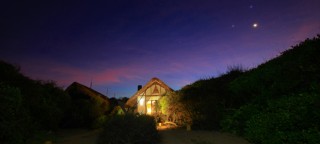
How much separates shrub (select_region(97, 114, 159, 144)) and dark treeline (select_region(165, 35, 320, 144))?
3.91 meters

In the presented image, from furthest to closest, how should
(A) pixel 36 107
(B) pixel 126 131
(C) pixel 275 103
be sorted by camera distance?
(A) pixel 36 107
(B) pixel 126 131
(C) pixel 275 103

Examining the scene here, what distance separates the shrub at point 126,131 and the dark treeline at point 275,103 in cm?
391

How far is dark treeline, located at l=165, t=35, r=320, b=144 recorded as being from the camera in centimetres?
639

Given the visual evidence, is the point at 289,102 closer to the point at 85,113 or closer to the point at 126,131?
the point at 126,131

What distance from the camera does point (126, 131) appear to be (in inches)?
322

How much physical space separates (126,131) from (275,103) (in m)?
5.09

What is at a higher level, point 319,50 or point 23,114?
point 319,50

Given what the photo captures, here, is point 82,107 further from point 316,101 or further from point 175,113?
point 316,101

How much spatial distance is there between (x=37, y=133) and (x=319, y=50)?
13.0 metres

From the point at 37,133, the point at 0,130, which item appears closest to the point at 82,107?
the point at 37,133

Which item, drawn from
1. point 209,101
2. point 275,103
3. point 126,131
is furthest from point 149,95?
point 275,103

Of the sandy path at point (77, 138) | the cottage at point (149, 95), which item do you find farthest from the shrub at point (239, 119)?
the cottage at point (149, 95)

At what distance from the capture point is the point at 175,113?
1656 centimetres

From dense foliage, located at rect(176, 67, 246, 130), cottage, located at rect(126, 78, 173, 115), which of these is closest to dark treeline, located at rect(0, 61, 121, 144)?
cottage, located at rect(126, 78, 173, 115)
